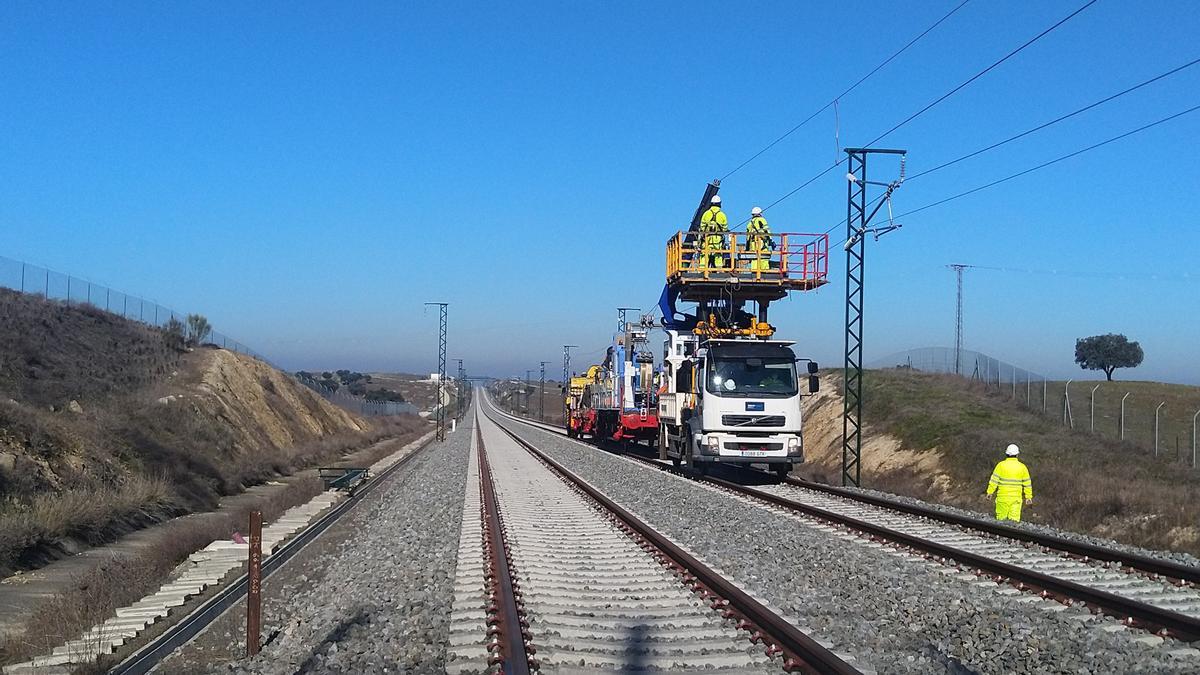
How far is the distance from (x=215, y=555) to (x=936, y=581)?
1002 cm

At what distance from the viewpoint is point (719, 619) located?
344 inches

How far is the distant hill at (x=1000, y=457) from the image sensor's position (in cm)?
2022

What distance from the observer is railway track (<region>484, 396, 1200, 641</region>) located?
347 inches

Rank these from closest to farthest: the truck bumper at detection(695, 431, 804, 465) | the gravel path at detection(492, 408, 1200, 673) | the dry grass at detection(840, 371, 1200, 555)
→ the gravel path at detection(492, 408, 1200, 673)
the dry grass at detection(840, 371, 1200, 555)
the truck bumper at detection(695, 431, 804, 465)

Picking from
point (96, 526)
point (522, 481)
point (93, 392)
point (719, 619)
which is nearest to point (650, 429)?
point (522, 481)

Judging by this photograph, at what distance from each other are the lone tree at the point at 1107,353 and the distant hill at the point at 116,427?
66.1 meters

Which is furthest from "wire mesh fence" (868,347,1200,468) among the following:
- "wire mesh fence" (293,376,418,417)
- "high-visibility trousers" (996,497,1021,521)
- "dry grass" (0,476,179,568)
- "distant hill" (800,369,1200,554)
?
"wire mesh fence" (293,376,418,417)

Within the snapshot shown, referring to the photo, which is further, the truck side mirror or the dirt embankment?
the dirt embankment

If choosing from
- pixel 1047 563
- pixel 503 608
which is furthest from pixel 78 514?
pixel 1047 563

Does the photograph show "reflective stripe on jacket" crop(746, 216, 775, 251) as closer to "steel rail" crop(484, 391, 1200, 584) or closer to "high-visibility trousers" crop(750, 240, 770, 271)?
"high-visibility trousers" crop(750, 240, 770, 271)

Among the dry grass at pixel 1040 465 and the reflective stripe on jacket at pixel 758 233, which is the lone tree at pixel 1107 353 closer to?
the dry grass at pixel 1040 465

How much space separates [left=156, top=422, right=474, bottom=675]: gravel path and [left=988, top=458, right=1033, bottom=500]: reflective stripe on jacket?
27.0 ft

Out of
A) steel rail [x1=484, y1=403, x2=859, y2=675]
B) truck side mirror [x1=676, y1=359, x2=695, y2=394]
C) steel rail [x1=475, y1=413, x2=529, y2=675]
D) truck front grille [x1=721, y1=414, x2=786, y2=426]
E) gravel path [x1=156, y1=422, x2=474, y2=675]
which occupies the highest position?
truck side mirror [x1=676, y1=359, x2=695, y2=394]

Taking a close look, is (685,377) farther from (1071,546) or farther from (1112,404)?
(1112,404)
